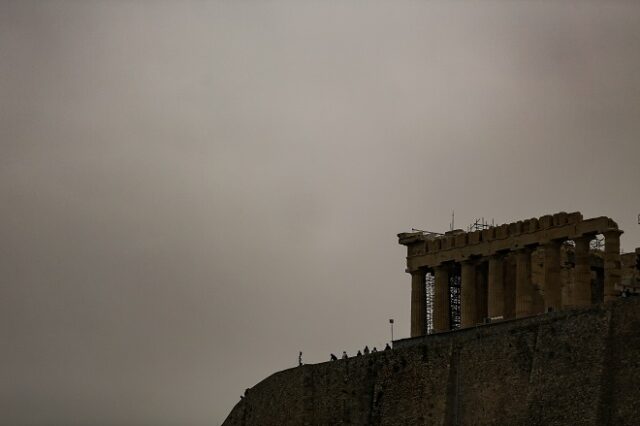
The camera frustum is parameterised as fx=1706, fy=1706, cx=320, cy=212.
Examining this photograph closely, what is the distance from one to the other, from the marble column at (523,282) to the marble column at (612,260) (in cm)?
513

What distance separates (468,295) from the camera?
288 feet

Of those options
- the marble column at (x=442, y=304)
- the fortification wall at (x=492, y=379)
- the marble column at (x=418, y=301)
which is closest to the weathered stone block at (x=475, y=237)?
the marble column at (x=442, y=304)

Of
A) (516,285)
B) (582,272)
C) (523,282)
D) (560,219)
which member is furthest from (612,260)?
(516,285)

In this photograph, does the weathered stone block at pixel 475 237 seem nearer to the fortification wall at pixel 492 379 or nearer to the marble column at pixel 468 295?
the marble column at pixel 468 295

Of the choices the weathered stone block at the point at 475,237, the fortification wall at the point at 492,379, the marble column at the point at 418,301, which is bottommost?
the fortification wall at the point at 492,379

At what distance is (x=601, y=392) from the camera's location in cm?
6656

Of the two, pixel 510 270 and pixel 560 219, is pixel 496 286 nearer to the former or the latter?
pixel 510 270

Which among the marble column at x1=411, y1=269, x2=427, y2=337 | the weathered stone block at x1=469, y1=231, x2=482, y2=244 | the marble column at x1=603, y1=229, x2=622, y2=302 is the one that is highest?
the weathered stone block at x1=469, y1=231, x2=482, y2=244

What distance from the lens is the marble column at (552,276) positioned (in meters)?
81.9

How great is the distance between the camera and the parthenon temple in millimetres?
81312

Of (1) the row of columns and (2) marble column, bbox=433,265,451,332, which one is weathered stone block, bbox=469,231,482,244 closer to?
(1) the row of columns

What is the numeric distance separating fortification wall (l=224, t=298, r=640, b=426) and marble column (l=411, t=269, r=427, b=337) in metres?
6.85

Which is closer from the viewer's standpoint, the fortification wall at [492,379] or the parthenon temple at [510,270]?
the fortification wall at [492,379]

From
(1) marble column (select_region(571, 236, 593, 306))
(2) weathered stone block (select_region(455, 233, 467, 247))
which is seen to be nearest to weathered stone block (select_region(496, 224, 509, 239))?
(2) weathered stone block (select_region(455, 233, 467, 247))
